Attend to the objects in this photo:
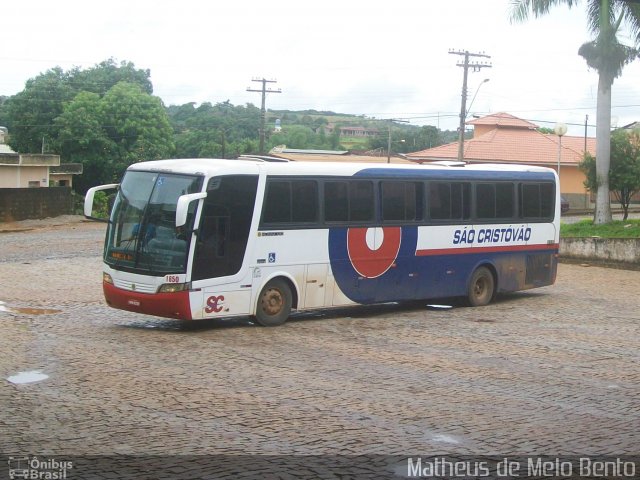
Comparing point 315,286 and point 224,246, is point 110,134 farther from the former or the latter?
point 224,246

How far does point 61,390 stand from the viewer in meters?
10.6

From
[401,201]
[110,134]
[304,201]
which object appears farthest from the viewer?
[110,134]

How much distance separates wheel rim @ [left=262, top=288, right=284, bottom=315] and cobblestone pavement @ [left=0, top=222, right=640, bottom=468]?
36 cm

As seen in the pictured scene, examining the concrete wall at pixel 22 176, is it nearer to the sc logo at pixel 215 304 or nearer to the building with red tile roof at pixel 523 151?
the building with red tile roof at pixel 523 151

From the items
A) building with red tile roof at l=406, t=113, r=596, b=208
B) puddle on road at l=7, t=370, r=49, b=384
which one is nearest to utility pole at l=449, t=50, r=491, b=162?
building with red tile roof at l=406, t=113, r=596, b=208

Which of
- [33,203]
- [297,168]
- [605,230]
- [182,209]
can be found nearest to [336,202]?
[297,168]

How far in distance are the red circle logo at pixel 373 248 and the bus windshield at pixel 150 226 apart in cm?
373

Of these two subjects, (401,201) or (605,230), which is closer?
(401,201)

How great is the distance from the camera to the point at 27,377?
1136 cm

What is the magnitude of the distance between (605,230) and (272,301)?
20879 mm

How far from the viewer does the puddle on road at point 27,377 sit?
1113cm

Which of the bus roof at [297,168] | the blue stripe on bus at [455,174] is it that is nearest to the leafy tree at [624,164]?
the blue stripe on bus at [455,174]

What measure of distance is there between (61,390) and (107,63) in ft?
250

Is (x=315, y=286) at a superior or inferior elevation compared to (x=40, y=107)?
inferior
